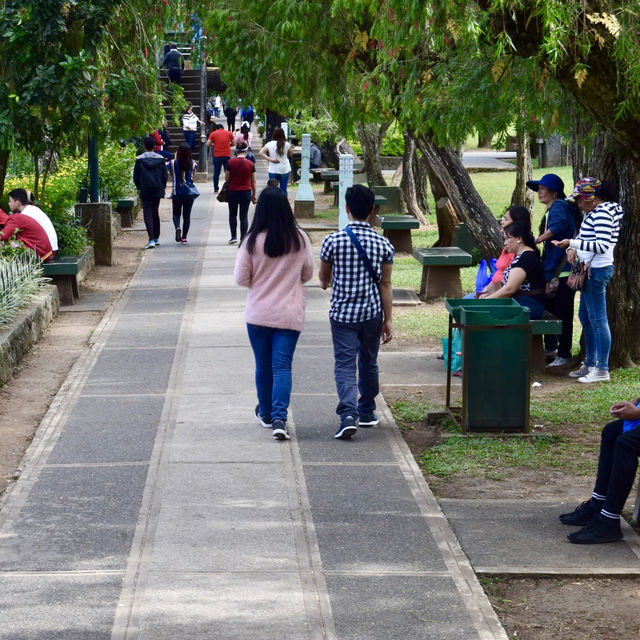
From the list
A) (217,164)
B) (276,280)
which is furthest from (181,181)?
(276,280)

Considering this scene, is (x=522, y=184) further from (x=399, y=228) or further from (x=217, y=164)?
(x=217, y=164)

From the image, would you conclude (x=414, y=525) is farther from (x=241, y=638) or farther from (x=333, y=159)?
(x=333, y=159)

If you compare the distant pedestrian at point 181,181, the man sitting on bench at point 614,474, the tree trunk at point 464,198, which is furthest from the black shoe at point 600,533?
the distant pedestrian at point 181,181

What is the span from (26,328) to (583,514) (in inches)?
262

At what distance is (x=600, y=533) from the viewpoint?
20.1 ft

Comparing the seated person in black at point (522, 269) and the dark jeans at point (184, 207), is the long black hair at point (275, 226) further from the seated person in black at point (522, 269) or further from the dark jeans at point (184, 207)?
the dark jeans at point (184, 207)

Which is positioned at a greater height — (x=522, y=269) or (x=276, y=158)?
(x=276, y=158)

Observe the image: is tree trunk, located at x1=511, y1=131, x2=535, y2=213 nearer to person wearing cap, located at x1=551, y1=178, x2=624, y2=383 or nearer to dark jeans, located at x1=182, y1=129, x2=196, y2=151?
person wearing cap, located at x1=551, y1=178, x2=624, y2=383

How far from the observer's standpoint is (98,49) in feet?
50.7

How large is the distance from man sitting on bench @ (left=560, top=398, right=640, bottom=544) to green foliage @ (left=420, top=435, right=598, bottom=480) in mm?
1217

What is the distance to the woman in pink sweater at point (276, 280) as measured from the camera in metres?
7.97

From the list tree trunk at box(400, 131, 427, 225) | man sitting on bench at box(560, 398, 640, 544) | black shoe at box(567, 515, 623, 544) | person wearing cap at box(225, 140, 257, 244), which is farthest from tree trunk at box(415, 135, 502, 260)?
black shoe at box(567, 515, 623, 544)

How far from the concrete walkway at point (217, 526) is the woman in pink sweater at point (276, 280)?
1.62 feet

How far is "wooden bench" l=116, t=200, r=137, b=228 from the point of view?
22.7m
